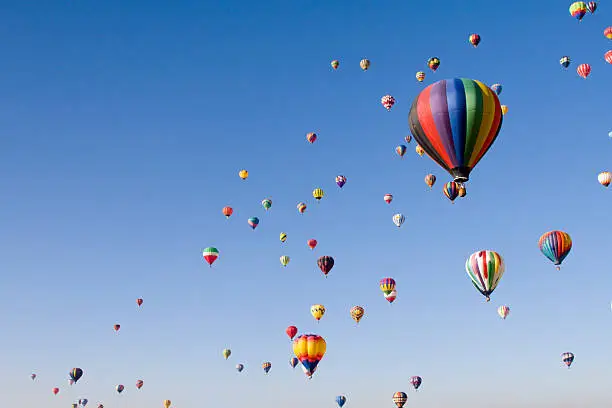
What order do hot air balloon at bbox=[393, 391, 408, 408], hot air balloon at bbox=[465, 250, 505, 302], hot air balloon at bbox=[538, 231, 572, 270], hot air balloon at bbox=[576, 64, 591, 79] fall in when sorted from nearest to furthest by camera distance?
hot air balloon at bbox=[465, 250, 505, 302]
hot air balloon at bbox=[538, 231, 572, 270]
hot air balloon at bbox=[576, 64, 591, 79]
hot air balloon at bbox=[393, 391, 408, 408]

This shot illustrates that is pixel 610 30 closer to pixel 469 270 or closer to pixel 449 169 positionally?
pixel 469 270

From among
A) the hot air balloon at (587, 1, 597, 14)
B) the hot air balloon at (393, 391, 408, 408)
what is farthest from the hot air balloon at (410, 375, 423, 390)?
the hot air balloon at (587, 1, 597, 14)

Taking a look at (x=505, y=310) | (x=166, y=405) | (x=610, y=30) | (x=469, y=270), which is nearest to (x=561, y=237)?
(x=469, y=270)

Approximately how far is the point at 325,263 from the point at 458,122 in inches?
1235

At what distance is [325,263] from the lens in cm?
6838

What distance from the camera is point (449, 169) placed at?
3947 centimetres

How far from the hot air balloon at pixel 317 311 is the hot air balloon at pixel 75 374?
28.3 meters

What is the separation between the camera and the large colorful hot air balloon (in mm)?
66562

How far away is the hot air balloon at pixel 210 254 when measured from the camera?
232ft

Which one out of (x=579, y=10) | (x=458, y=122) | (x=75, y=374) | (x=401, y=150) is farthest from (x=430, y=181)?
(x=75, y=374)

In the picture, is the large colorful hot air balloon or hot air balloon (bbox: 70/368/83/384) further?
hot air balloon (bbox: 70/368/83/384)

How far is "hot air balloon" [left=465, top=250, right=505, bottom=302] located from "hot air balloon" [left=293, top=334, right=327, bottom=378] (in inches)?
494

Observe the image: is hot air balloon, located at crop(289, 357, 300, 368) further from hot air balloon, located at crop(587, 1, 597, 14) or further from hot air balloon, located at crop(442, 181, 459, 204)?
hot air balloon, located at crop(587, 1, 597, 14)

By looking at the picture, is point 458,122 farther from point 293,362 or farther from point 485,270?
point 293,362
